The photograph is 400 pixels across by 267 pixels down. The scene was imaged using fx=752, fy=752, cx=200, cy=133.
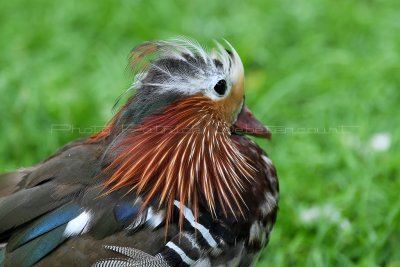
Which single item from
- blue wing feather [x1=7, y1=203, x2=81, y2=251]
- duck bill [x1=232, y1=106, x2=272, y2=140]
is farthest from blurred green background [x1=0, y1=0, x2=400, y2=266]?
→ blue wing feather [x1=7, y1=203, x2=81, y2=251]

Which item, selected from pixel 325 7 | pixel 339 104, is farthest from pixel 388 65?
pixel 325 7

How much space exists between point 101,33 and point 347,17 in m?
1.23

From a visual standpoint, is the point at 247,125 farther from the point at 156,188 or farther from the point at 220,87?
the point at 156,188

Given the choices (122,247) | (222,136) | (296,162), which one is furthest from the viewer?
(296,162)

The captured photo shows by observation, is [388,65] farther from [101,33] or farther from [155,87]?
[155,87]

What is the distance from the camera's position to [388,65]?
3328 mm

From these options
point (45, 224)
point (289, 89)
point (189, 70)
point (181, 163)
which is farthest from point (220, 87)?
point (289, 89)

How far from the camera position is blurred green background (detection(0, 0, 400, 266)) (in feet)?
8.45

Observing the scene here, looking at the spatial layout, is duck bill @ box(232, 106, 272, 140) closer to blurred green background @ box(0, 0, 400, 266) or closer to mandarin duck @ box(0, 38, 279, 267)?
mandarin duck @ box(0, 38, 279, 267)

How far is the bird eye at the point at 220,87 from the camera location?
1.96 m

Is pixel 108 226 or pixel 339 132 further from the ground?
pixel 108 226

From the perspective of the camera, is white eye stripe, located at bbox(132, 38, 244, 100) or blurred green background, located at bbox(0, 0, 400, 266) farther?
blurred green background, located at bbox(0, 0, 400, 266)

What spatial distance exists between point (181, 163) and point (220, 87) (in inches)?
8.9

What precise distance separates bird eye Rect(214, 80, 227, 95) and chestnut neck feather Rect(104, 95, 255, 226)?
4cm
